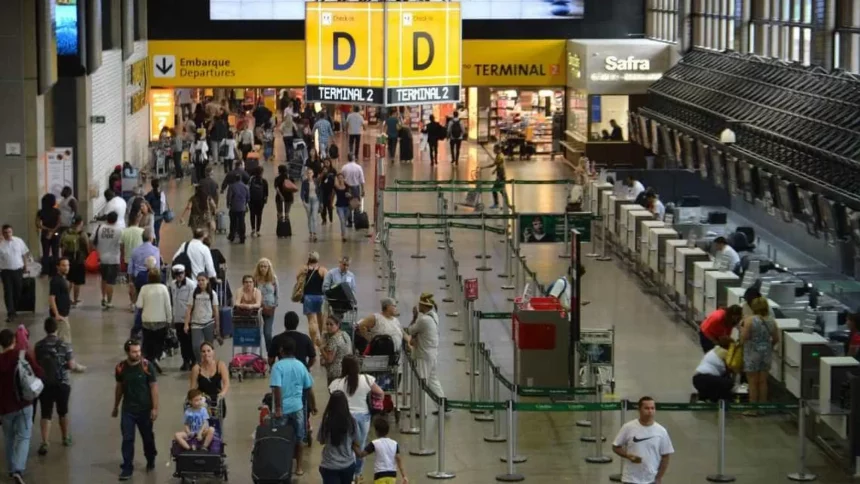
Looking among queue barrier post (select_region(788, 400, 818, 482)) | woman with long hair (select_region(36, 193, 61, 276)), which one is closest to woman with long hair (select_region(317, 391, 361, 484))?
queue barrier post (select_region(788, 400, 818, 482))

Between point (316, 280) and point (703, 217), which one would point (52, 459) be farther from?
point (703, 217)

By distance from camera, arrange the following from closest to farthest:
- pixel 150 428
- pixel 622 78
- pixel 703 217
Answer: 1. pixel 150 428
2. pixel 703 217
3. pixel 622 78

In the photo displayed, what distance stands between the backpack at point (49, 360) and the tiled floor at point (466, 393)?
77 centimetres

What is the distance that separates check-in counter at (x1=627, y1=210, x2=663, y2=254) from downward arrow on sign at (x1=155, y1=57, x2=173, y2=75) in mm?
20275

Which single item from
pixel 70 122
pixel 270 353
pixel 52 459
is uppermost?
pixel 70 122

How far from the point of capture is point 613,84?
144 feet

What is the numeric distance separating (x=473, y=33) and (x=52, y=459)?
32088 mm

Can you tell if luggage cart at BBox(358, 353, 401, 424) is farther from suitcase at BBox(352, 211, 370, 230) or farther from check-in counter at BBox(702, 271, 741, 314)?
suitcase at BBox(352, 211, 370, 230)

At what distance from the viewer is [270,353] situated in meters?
16.6

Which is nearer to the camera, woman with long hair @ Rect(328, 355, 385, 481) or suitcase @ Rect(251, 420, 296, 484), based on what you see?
suitcase @ Rect(251, 420, 296, 484)

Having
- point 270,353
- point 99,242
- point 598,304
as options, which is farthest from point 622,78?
point 270,353

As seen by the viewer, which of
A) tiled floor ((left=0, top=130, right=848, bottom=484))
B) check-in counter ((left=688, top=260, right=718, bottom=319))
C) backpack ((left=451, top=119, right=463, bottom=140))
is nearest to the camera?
tiled floor ((left=0, top=130, right=848, bottom=484))

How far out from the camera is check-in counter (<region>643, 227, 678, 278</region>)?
26711mm

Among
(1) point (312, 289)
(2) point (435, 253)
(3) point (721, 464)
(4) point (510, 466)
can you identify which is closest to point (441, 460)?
(4) point (510, 466)
